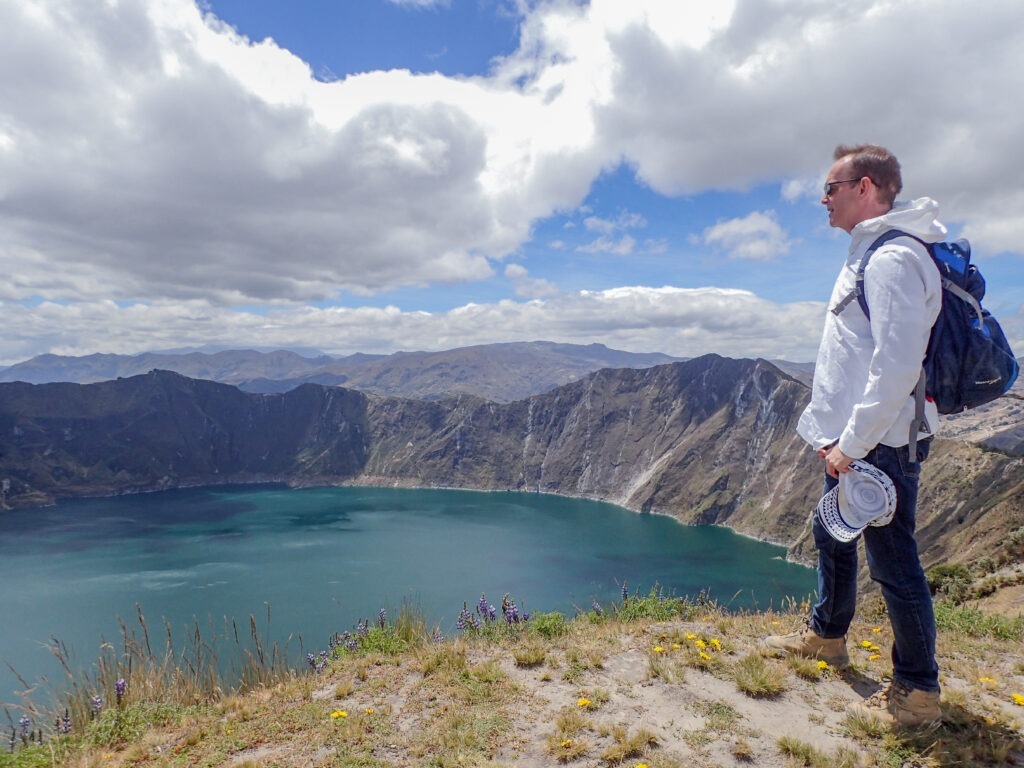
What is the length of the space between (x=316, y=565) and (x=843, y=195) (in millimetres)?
107767

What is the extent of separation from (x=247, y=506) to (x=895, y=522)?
193 meters

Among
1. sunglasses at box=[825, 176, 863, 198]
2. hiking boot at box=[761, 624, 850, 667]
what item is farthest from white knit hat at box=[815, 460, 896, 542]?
sunglasses at box=[825, 176, 863, 198]

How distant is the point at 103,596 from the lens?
8131 centimetres

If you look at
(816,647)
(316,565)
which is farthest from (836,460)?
(316,565)

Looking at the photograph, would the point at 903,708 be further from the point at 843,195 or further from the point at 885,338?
the point at 843,195

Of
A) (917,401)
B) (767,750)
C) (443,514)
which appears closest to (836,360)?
(917,401)

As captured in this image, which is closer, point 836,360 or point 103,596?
point 836,360

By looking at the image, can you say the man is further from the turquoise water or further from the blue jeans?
the turquoise water

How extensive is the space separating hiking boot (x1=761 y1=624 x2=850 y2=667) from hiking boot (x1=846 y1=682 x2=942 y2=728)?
853mm

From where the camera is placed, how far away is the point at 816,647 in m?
5.11

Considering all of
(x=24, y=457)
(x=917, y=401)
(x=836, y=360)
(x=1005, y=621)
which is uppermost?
(x=836, y=360)

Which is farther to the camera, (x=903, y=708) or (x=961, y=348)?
(x=903, y=708)

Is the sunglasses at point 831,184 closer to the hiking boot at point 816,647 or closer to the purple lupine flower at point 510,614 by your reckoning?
the hiking boot at point 816,647

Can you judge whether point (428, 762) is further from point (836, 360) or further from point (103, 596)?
point (103, 596)
